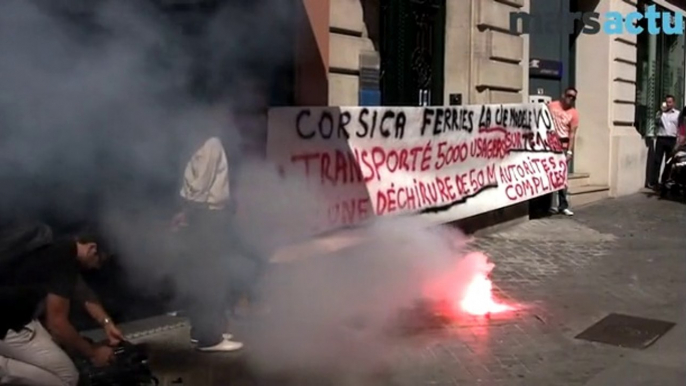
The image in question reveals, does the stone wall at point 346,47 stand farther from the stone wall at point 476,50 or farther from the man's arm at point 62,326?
the man's arm at point 62,326

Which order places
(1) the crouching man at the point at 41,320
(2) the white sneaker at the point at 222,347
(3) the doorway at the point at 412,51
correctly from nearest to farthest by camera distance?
1. (1) the crouching man at the point at 41,320
2. (2) the white sneaker at the point at 222,347
3. (3) the doorway at the point at 412,51

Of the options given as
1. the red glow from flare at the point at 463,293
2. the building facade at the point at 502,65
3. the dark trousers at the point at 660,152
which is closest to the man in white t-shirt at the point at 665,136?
the dark trousers at the point at 660,152

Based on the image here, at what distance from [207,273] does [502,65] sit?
228 inches

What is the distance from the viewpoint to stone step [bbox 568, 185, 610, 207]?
11.7 metres

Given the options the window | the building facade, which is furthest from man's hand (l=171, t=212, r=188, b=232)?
the window

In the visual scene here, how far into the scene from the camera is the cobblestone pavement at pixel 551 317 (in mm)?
4535

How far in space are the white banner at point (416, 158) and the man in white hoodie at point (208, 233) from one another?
2.80 feet

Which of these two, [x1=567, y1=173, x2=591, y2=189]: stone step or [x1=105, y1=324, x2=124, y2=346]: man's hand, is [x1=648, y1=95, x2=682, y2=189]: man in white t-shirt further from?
[x1=105, y1=324, x2=124, y2=346]: man's hand

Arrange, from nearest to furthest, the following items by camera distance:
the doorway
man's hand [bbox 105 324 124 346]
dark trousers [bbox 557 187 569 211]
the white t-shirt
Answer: man's hand [bbox 105 324 124 346] < the doorway < dark trousers [bbox 557 187 569 211] < the white t-shirt

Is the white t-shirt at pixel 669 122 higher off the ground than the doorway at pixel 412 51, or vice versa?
the doorway at pixel 412 51

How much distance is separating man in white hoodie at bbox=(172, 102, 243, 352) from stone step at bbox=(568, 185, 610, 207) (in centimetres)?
762

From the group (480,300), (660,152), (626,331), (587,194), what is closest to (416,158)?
(480,300)

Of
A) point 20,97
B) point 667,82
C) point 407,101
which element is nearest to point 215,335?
point 20,97

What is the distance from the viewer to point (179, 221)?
4523 mm
